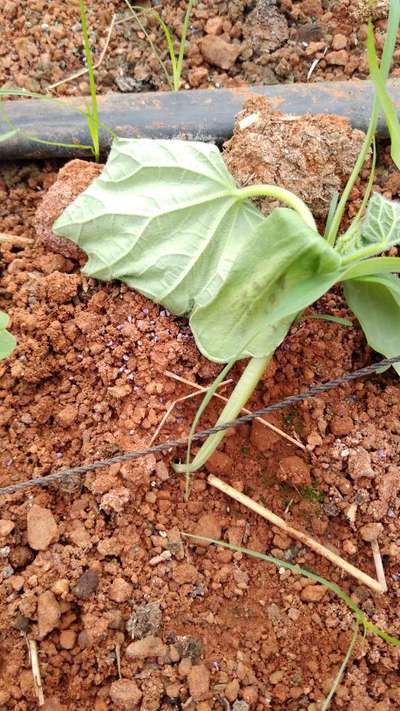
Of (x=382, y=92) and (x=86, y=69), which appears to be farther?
(x=86, y=69)

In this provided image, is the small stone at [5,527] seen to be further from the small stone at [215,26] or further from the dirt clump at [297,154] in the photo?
the small stone at [215,26]

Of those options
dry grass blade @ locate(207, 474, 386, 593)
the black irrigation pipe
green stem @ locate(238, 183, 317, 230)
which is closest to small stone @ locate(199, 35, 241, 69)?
the black irrigation pipe

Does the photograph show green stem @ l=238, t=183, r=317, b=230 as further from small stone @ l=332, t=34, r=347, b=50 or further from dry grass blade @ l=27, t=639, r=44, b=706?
dry grass blade @ l=27, t=639, r=44, b=706

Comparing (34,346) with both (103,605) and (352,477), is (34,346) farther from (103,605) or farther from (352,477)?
(352,477)

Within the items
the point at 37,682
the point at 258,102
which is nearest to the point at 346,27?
the point at 258,102

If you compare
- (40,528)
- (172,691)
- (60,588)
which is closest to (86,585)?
(60,588)

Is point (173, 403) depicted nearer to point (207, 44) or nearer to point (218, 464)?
point (218, 464)

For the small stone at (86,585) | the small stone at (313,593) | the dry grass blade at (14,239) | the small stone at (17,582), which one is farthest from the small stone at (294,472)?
the dry grass blade at (14,239)

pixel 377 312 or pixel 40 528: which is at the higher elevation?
pixel 377 312
